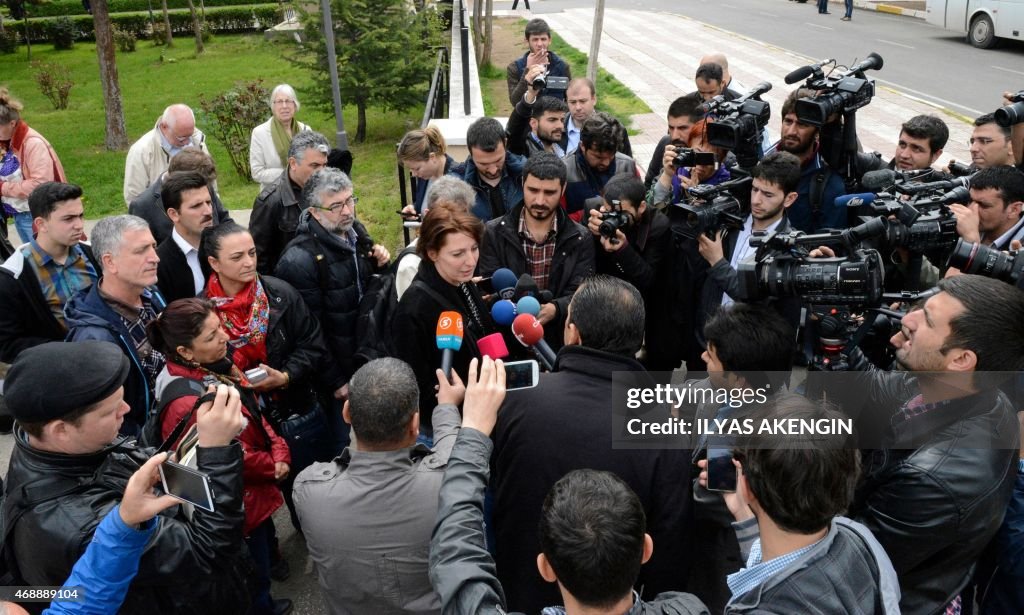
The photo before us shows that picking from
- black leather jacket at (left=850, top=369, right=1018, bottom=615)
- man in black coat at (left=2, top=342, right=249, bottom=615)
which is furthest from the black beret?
black leather jacket at (left=850, top=369, right=1018, bottom=615)

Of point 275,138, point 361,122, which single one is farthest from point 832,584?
point 361,122

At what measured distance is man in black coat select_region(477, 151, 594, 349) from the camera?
420 cm

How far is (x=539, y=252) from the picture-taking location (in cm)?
432

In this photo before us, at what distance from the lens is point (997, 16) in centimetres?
1712

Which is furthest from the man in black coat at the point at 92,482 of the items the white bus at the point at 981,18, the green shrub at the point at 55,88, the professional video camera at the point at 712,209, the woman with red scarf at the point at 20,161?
the white bus at the point at 981,18

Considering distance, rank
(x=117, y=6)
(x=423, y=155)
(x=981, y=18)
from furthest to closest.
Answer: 1. (x=117, y=6)
2. (x=981, y=18)
3. (x=423, y=155)

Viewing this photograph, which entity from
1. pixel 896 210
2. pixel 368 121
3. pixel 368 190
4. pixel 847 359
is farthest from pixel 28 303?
pixel 368 121

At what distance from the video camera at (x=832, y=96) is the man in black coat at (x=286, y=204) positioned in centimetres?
309

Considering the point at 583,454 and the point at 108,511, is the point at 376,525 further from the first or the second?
the point at 108,511

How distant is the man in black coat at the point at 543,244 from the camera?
4.20 metres

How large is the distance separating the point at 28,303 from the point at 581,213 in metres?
3.36

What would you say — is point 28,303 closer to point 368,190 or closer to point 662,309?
point 662,309

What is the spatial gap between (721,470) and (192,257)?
3.35m

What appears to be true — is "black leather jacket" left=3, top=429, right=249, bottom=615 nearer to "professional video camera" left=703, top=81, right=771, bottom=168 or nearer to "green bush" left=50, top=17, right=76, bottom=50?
"professional video camera" left=703, top=81, right=771, bottom=168
